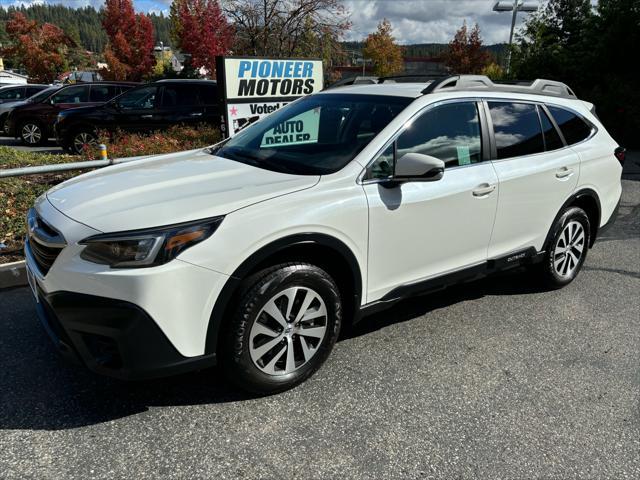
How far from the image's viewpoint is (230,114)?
7.59m

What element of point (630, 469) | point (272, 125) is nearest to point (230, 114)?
point (272, 125)

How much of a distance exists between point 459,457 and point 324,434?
671mm

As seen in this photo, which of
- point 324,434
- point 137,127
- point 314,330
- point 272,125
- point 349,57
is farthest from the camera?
point 349,57

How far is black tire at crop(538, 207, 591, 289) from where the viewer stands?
4.44 meters

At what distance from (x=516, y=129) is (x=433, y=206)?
1197 mm

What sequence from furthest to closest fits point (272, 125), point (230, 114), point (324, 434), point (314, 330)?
point (230, 114) < point (272, 125) < point (314, 330) < point (324, 434)

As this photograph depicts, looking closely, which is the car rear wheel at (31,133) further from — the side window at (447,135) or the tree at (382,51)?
the tree at (382,51)

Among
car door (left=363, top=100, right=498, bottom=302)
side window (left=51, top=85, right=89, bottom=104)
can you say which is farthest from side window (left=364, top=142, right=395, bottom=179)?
side window (left=51, top=85, right=89, bottom=104)

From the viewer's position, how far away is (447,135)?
11.8 feet

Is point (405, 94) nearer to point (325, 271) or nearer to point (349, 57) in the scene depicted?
point (325, 271)

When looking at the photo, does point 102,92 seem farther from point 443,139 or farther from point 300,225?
point 300,225

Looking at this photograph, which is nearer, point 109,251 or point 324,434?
point 109,251

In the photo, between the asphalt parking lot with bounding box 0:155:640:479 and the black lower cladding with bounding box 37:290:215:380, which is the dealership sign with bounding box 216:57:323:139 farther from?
Result: the black lower cladding with bounding box 37:290:215:380

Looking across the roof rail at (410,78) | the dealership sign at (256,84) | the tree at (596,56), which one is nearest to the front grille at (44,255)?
the roof rail at (410,78)
